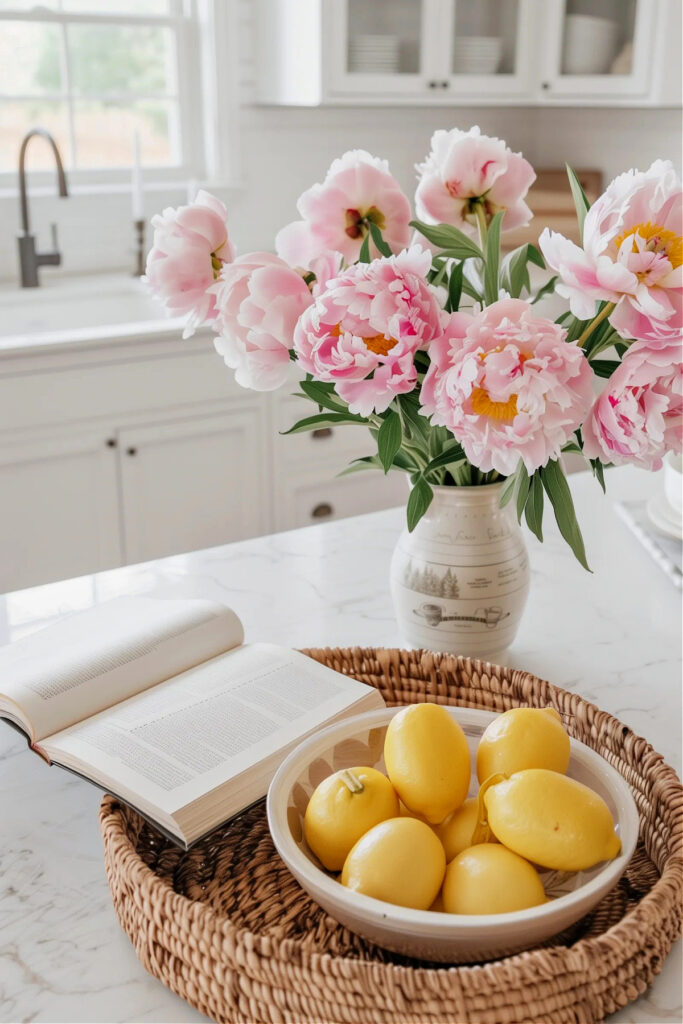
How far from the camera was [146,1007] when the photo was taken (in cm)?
69

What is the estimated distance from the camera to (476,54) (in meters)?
3.04

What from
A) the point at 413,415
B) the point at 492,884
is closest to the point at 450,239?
the point at 413,415

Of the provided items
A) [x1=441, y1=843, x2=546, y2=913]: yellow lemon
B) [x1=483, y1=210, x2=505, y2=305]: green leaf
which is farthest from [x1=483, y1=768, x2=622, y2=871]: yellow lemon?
[x1=483, y1=210, x2=505, y2=305]: green leaf

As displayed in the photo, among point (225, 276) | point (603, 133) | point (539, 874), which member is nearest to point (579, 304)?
point (225, 276)

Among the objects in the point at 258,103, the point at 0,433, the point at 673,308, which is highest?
the point at 258,103

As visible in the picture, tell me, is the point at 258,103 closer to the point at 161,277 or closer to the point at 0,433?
the point at 0,433

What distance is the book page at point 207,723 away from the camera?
816 millimetres

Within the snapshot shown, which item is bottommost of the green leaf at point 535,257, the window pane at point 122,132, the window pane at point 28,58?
the green leaf at point 535,257

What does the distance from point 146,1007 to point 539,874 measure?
0.92ft

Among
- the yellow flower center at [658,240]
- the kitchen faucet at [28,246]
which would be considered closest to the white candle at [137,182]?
the kitchen faucet at [28,246]

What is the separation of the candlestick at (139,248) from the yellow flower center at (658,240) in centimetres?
239

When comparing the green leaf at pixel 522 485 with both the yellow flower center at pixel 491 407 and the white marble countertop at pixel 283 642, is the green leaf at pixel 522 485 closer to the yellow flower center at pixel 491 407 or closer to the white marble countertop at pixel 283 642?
the yellow flower center at pixel 491 407

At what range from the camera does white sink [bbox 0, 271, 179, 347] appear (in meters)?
2.73

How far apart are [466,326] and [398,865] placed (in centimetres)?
40
